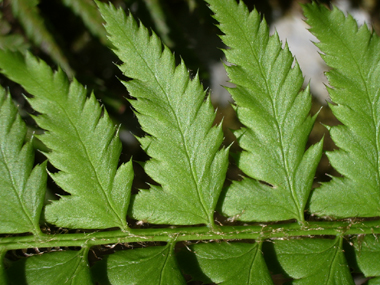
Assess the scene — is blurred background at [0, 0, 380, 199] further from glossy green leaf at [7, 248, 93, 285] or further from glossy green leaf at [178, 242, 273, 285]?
glossy green leaf at [178, 242, 273, 285]

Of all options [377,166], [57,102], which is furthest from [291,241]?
[57,102]

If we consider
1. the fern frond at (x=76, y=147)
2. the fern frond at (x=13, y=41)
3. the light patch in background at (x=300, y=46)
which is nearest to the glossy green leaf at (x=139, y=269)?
the fern frond at (x=76, y=147)

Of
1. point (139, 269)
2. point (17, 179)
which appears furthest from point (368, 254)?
point (17, 179)

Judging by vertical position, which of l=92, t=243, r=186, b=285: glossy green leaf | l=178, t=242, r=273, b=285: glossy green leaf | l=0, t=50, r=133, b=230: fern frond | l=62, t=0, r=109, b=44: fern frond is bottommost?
l=178, t=242, r=273, b=285: glossy green leaf

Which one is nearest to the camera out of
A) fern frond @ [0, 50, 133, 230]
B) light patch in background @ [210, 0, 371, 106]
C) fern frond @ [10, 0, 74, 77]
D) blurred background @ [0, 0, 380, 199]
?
fern frond @ [0, 50, 133, 230]

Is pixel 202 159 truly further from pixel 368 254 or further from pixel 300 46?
pixel 300 46

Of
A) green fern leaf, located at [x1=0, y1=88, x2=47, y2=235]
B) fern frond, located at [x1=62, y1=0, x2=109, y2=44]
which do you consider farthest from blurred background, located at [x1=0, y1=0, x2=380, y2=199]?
green fern leaf, located at [x1=0, y1=88, x2=47, y2=235]
